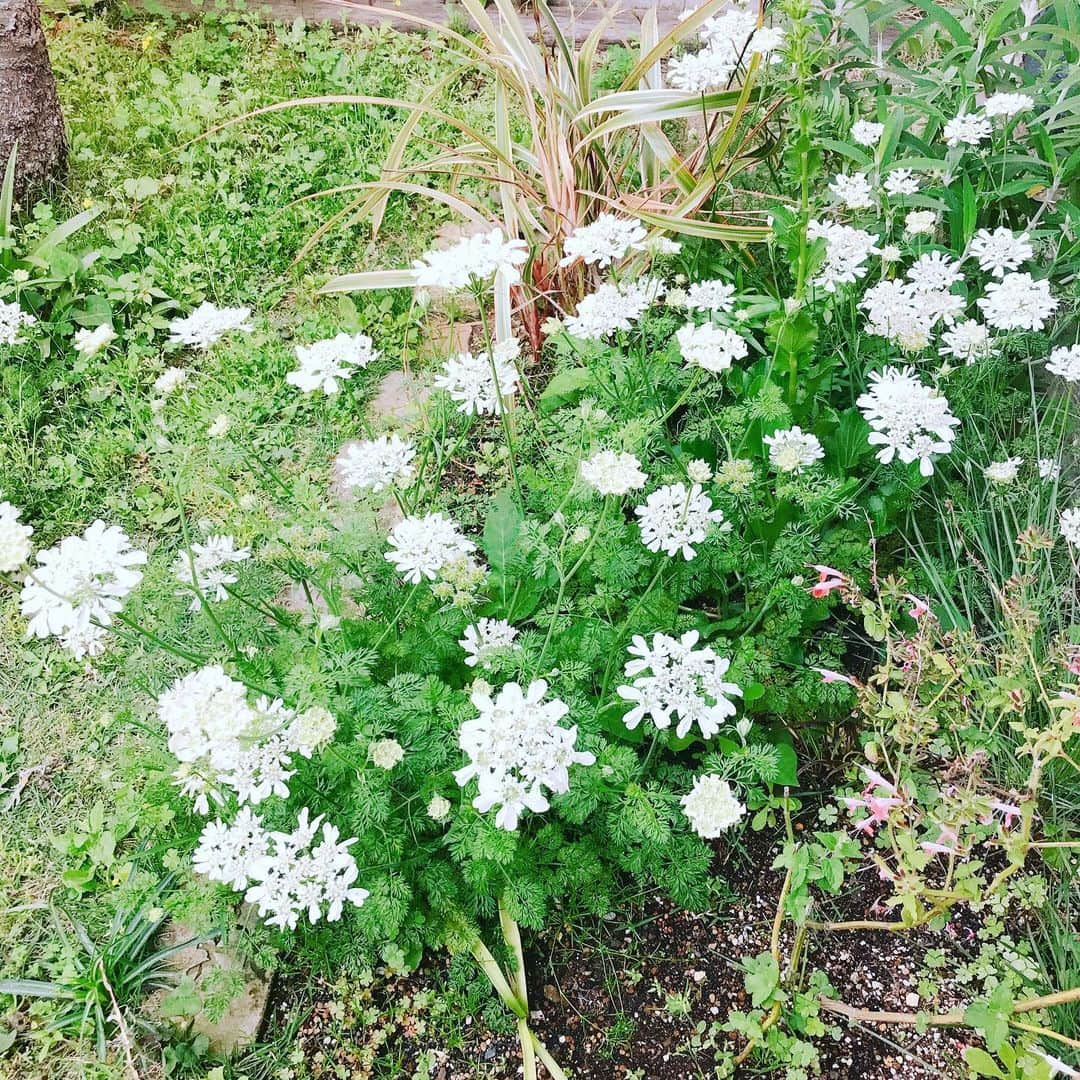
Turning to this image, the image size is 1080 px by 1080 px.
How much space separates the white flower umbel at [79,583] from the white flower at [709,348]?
0.87m

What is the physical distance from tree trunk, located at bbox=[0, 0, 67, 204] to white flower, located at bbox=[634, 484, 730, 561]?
2644mm

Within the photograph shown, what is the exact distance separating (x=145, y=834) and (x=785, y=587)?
49.7 inches

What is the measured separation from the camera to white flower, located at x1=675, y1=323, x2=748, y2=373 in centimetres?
146

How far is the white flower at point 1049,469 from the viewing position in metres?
1.76

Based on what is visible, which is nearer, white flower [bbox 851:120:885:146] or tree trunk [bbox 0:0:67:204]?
white flower [bbox 851:120:885:146]

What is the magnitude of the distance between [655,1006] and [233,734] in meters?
0.91

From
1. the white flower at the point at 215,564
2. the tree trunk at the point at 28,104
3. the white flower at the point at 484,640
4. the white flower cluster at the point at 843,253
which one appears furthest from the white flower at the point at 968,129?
the tree trunk at the point at 28,104

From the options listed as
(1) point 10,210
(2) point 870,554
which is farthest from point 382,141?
(2) point 870,554

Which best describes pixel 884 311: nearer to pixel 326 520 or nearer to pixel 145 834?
pixel 326 520

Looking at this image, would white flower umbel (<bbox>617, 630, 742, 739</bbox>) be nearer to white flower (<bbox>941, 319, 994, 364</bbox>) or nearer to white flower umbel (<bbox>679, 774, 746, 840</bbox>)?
white flower umbel (<bbox>679, 774, 746, 840</bbox>)

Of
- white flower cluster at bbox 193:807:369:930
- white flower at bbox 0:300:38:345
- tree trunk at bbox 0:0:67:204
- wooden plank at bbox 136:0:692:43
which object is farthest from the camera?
wooden plank at bbox 136:0:692:43

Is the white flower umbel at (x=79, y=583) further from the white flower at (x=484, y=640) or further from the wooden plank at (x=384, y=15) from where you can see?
the wooden plank at (x=384, y=15)

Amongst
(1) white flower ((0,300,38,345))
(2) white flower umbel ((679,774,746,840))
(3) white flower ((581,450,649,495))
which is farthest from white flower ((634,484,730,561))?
(1) white flower ((0,300,38,345))

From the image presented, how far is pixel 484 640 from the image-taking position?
157 centimetres
